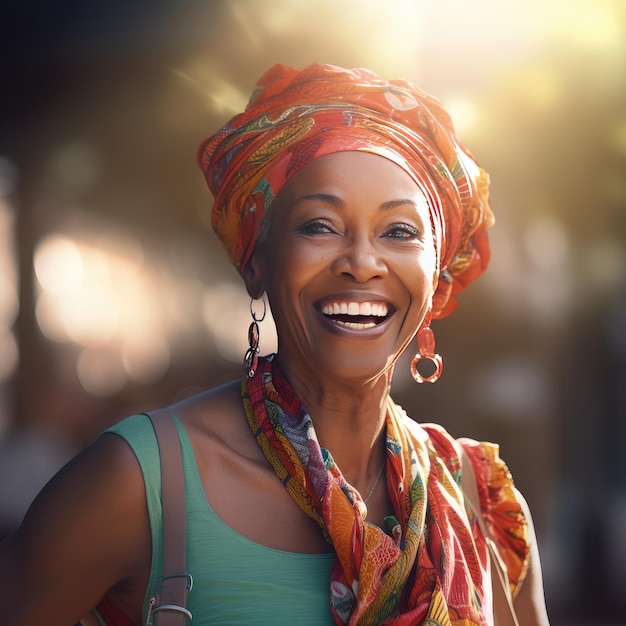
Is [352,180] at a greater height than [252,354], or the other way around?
[352,180]

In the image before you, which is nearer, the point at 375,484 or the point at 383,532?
the point at 383,532

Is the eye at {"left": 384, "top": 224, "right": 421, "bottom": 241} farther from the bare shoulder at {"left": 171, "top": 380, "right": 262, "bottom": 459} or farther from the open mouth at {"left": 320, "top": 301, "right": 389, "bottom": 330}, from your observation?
the bare shoulder at {"left": 171, "top": 380, "right": 262, "bottom": 459}

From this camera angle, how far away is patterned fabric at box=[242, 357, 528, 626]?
150 centimetres

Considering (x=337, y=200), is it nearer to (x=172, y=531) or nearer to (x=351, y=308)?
(x=351, y=308)

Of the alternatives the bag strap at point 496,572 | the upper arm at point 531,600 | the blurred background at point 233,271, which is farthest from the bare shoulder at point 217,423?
the blurred background at point 233,271

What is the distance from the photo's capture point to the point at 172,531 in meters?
1.41

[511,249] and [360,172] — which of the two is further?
[511,249]

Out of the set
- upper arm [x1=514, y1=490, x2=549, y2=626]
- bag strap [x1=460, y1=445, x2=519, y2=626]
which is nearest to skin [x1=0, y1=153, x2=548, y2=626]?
bag strap [x1=460, y1=445, x2=519, y2=626]

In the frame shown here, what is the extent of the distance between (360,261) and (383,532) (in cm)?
56

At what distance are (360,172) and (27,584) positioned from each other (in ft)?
3.40

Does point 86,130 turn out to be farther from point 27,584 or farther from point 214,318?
point 27,584

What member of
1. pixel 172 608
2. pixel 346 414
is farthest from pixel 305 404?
pixel 172 608

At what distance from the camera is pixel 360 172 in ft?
5.38

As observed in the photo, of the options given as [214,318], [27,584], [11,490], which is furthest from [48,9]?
[27,584]
